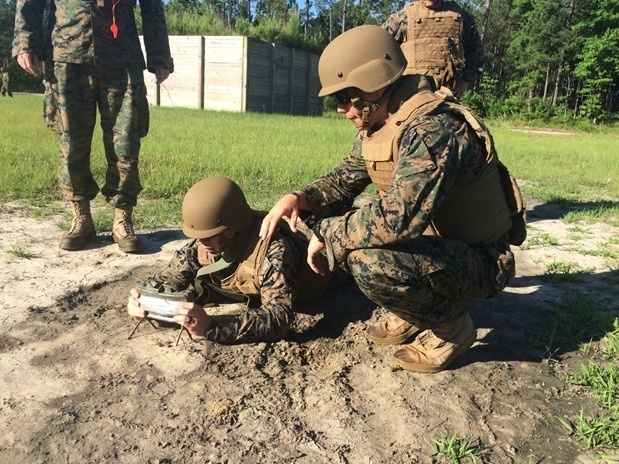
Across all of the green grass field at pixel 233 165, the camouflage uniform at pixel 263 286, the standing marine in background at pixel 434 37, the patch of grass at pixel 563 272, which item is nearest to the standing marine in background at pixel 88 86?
the green grass field at pixel 233 165

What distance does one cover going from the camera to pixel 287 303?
8.36ft

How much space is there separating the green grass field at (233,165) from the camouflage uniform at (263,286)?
1.71m

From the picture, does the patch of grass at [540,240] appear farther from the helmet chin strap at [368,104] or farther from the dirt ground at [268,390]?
the helmet chin strap at [368,104]

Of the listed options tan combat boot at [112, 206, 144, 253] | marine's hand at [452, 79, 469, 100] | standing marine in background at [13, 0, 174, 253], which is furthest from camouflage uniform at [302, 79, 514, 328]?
marine's hand at [452, 79, 469, 100]

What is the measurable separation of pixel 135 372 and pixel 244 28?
25536 millimetres

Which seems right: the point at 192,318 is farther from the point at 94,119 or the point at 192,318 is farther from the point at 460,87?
the point at 460,87

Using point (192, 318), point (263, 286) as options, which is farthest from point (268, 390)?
point (263, 286)

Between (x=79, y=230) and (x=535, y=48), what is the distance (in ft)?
114

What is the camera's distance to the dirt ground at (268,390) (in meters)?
1.85

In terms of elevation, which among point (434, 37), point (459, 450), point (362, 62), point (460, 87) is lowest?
point (459, 450)

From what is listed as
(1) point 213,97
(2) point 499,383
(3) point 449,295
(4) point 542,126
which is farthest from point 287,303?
(4) point 542,126

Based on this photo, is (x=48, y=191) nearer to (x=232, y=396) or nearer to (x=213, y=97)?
(x=232, y=396)

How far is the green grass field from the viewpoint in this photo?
5.44 m

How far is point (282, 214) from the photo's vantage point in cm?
244
